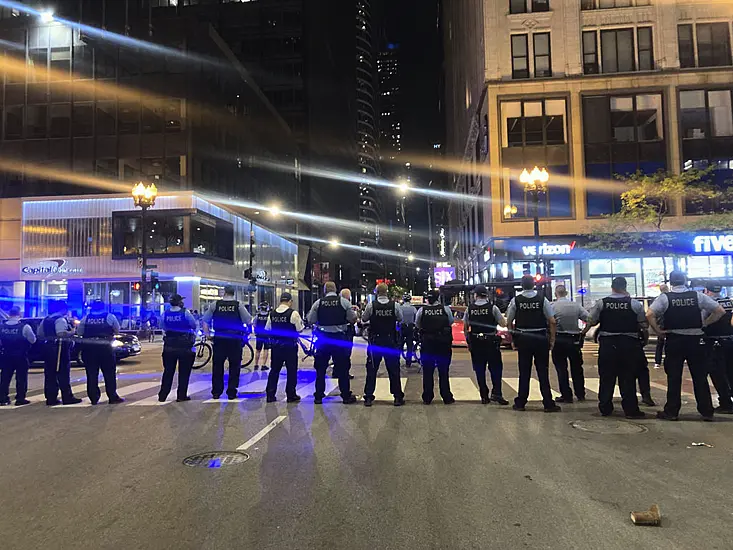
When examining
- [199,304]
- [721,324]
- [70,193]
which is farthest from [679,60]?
[70,193]

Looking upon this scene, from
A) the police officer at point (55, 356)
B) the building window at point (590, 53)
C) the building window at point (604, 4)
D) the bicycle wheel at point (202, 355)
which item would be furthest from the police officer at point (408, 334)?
the building window at point (604, 4)

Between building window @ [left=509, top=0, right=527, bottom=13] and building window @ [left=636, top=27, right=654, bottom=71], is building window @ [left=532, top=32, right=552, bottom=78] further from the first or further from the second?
building window @ [left=636, top=27, right=654, bottom=71]

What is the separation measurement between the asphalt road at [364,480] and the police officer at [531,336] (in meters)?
0.40

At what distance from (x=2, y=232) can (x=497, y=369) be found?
135ft

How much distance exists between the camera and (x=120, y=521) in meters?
4.25

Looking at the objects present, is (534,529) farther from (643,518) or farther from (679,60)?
(679,60)

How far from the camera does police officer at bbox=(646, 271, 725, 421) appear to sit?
7352mm

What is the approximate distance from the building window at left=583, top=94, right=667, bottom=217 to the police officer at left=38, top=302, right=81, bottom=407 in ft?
98.3

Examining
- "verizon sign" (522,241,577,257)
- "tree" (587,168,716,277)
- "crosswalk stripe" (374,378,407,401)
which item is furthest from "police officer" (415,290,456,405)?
"verizon sign" (522,241,577,257)

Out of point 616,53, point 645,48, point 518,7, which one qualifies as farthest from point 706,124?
point 518,7

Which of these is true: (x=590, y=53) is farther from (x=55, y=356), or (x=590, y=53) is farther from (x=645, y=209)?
(x=55, y=356)

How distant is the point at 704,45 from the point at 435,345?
113 ft

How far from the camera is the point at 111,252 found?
36438 millimetres

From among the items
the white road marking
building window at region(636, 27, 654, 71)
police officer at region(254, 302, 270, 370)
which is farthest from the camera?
building window at region(636, 27, 654, 71)
